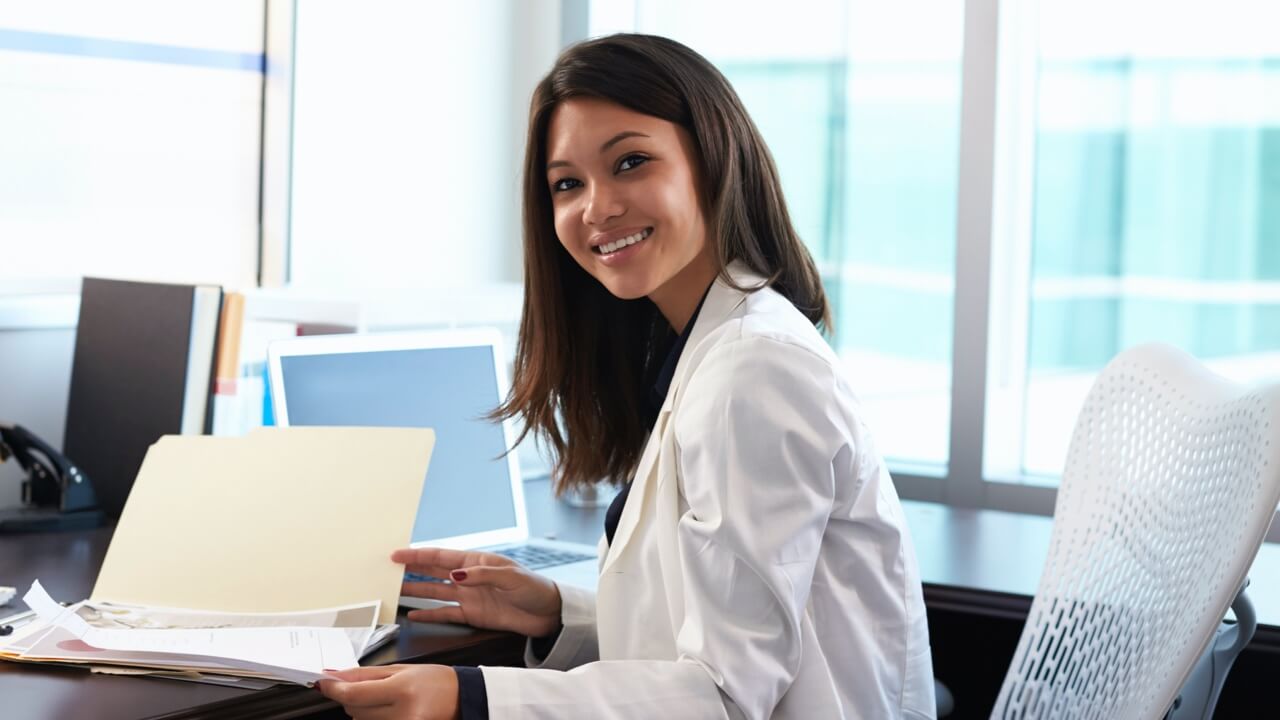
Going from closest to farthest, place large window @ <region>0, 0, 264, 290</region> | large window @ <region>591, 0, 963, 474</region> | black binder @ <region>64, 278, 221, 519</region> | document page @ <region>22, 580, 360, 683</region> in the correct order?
1. document page @ <region>22, 580, 360, 683</region>
2. black binder @ <region>64, 278, 221, 519</region>
3. large window @ <region>0, 0, 264, 290</region>
4. large window @ <region>591, 0, 963, 474</region>

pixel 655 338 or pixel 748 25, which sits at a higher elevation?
pixel 748 25

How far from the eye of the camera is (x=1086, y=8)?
219 centimetres

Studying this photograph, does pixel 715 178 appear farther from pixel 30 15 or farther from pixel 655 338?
pixel 30 15

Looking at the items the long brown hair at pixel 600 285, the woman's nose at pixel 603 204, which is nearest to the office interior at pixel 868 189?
the long brown hair at pixel 600 285

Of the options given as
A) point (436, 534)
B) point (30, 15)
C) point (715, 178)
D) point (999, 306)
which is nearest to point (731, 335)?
point (715, 178)

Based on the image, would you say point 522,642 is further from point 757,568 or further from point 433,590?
point 757,568

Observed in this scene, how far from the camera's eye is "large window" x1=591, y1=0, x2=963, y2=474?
2354 mm

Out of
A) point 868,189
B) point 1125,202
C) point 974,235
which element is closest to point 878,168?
point 868,189

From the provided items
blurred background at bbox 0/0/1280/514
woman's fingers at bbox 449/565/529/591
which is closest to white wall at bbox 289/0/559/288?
blurred background at bbox 0/0/1280/514

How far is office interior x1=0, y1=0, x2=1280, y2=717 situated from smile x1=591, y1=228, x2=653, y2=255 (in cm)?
70

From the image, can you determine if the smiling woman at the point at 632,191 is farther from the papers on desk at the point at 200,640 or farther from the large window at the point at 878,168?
the large window at the point at 878,168

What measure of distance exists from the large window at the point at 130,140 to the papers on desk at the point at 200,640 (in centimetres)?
87

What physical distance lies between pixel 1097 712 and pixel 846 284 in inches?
54.6

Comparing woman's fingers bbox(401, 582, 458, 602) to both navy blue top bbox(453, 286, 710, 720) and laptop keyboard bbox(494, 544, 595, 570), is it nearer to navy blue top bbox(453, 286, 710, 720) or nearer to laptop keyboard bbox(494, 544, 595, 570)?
navy blue top bbox(453, 286, 710, 720)
